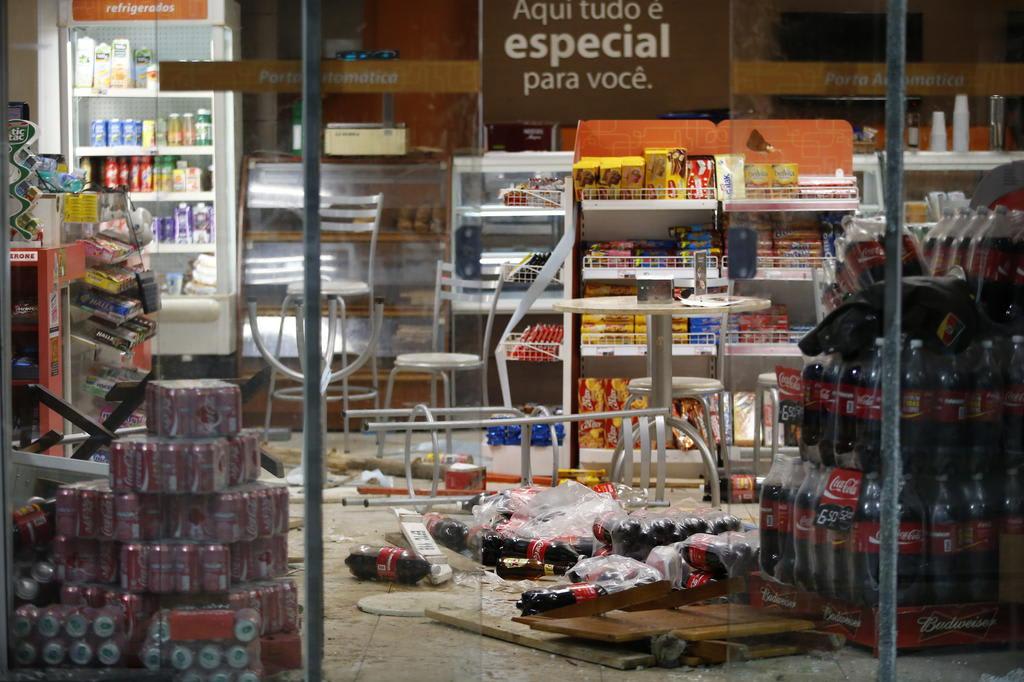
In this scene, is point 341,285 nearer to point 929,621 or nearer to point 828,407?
point 828,407

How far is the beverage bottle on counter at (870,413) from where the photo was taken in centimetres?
361

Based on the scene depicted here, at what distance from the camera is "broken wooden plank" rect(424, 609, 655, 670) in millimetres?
3799

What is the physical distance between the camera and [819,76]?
364 centimetres

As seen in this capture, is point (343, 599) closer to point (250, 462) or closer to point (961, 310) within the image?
point (250, 462)

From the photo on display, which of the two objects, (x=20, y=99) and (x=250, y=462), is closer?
(x=250, y=462)

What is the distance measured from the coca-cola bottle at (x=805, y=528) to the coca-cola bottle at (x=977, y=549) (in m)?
0.39

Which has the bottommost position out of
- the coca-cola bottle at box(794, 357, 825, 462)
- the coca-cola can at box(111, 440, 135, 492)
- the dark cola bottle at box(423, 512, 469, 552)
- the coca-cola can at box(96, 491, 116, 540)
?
the dark cola bottle at box(423, 512, 469, 552)

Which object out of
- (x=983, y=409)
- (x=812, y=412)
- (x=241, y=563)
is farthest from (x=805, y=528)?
(x=241, y=563)

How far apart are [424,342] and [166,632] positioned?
1.04 m

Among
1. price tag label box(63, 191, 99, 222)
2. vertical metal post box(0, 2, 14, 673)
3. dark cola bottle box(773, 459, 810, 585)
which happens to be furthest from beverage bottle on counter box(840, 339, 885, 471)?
price tag label box(63, 191, 99, 222)

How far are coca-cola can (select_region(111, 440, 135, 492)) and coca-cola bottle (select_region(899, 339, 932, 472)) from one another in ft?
6.70

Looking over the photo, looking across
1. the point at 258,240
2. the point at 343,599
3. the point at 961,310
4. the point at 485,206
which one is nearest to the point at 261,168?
the point at 258,240

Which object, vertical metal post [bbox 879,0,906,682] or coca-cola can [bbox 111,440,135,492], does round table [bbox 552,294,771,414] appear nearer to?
vertical metal post [bbox 879,0,906,682]

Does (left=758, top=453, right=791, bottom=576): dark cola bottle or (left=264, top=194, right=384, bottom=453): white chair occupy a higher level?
(left=264, top=194, right=384, bottom=453): white chair
